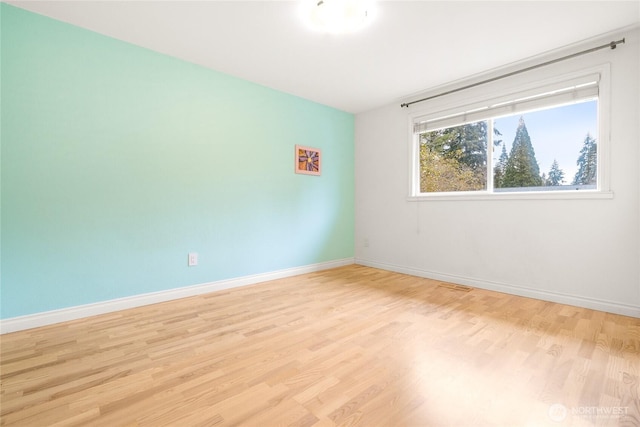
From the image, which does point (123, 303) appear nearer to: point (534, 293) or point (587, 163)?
point (534, 293)

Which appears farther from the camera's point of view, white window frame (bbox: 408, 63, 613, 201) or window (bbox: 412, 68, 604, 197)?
window (bbox: 412, 68, 604, 197)

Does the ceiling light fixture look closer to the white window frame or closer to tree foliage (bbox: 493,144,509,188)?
the white window frame

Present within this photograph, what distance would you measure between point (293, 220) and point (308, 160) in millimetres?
846

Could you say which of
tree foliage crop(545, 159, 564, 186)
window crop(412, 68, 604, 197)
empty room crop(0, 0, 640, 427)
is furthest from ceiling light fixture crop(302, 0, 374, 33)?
tree foliage crop(545, 159, 564, 186)

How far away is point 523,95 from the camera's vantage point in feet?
8.96

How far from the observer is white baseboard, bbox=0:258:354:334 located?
1.98 meters

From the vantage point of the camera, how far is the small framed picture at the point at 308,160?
3.63m

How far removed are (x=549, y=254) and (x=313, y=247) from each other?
101 inches

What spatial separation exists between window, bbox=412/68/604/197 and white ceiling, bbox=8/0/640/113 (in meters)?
0.44

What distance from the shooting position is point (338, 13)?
1.97 metres

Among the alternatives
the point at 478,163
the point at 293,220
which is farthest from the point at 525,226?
the point at 293,220

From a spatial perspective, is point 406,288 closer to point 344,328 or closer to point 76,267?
point 344,328

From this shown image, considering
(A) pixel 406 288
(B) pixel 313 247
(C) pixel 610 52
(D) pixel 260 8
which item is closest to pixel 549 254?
(A) pixel 406 288

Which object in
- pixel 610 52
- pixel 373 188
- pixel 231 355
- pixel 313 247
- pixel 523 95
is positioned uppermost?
pixel 610 52
